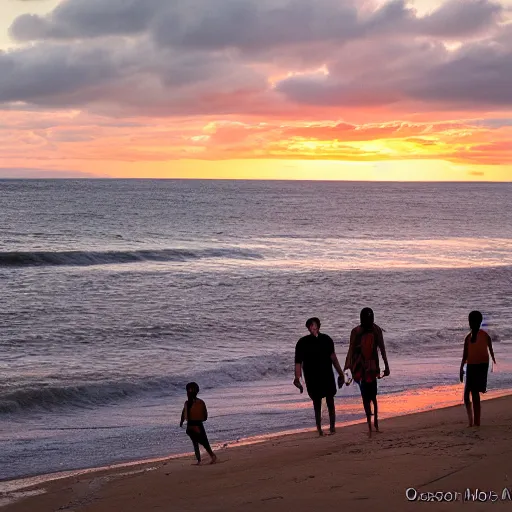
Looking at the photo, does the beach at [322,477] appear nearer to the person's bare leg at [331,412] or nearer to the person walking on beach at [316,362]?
the person's bare leg at [331,412]

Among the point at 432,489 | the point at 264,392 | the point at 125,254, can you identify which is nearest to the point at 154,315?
the point at 264,392

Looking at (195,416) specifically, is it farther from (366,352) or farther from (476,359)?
(476,359)

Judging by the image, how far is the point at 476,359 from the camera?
31.6 feet

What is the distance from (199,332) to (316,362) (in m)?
10.4

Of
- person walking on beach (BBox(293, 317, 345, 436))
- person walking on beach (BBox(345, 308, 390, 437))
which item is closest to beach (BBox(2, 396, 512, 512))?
person walking on beach (BBox(293, 317, 345, 436))

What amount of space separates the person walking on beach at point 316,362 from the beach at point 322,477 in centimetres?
68

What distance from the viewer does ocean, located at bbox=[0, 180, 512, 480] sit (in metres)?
11.9

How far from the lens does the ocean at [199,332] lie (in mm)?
11930

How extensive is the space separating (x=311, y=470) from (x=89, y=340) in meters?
11.3

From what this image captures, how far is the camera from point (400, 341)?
755 inches

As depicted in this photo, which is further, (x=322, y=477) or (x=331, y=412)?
(x=331, y=412)

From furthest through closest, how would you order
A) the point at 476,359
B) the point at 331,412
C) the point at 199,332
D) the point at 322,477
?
the point at 199,332
the point at 331,412
the point at 476,359
the point at 322,477

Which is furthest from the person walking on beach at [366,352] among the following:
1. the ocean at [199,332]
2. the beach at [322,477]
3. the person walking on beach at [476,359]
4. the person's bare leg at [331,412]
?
the ocean at [199,332]

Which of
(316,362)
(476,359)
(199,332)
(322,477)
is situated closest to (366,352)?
(316,362)
